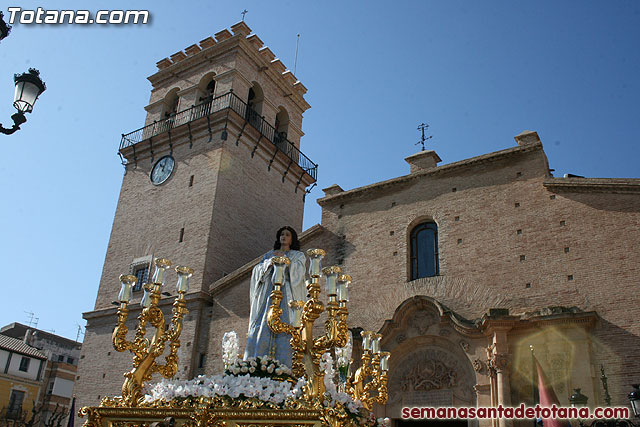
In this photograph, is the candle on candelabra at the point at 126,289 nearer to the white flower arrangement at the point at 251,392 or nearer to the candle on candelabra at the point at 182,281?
the candle on candelabra at the point at 182,281

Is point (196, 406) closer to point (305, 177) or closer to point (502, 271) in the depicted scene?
point (502, 271)

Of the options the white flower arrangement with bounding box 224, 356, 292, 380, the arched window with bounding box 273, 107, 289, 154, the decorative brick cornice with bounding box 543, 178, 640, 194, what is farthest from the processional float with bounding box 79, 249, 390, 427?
the arched window with bounding box 273, 107, 289, 154

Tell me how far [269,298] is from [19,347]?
110 feet

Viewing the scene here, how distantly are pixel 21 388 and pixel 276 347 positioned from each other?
33.3 meters

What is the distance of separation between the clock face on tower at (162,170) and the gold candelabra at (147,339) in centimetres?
1562

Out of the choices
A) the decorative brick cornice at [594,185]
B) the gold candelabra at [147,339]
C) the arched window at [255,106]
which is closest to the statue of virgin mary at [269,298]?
the gold candelabra at [147,339]

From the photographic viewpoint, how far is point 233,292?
1858 centimetres

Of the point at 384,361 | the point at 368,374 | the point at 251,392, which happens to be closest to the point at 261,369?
the point at 251,392

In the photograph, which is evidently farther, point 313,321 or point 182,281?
point 182,281

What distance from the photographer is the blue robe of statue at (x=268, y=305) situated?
8.13 m

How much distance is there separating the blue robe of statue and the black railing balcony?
14.0 meters

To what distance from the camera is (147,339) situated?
7.44m

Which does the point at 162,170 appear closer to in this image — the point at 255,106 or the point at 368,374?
the point at 255,106

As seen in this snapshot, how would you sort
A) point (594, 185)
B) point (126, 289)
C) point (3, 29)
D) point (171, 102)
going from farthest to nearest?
point (171, 102) < point (594, 185) < point (126, 289) < point (3, 29)
